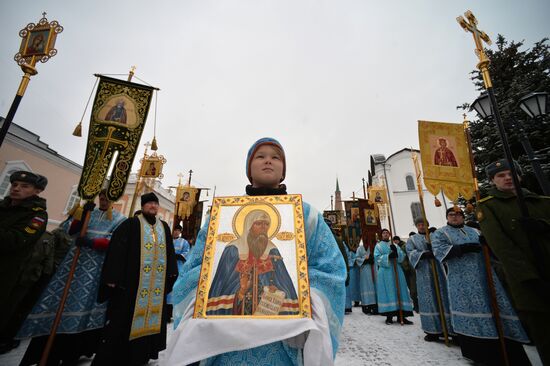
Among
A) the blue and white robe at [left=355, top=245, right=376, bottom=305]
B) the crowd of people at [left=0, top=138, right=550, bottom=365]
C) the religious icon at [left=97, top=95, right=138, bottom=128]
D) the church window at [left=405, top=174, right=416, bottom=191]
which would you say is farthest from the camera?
the church window at [left=405, top=174, right=416, bottom=191]

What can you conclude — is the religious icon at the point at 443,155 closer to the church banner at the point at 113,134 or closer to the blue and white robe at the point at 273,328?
the blue and white robe at the point at 273,328

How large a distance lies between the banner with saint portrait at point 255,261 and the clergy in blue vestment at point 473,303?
13.5ft

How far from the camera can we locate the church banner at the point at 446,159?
5.07 m

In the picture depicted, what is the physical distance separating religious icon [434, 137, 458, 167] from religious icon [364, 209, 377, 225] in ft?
23.2

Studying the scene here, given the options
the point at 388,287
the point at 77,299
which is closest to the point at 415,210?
the point at 388,287

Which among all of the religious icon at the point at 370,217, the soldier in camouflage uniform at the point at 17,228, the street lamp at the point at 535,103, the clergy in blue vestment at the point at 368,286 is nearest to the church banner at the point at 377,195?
the religious icon at the point at 370,217

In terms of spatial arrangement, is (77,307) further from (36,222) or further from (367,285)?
(367,285)

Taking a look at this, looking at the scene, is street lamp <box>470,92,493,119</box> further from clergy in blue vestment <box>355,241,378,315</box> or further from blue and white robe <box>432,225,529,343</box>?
clergy in blue vestment <box>355,241,378,315</box>

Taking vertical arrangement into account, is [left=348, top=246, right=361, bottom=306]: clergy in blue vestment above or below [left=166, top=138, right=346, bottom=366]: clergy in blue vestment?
below

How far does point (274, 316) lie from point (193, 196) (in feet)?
45.2

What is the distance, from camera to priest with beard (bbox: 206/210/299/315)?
3.87 ft

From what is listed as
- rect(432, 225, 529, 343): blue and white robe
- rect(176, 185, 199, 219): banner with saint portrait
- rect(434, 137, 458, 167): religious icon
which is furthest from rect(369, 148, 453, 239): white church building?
rect(432, 225, 529, 343): blue and white robe

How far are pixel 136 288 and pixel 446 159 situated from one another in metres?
6.35

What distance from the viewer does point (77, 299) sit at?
3.64m
